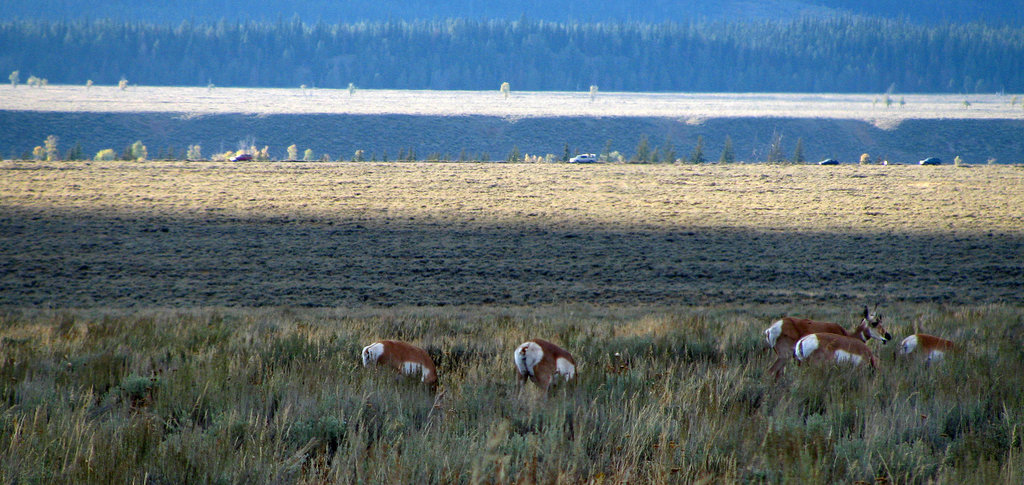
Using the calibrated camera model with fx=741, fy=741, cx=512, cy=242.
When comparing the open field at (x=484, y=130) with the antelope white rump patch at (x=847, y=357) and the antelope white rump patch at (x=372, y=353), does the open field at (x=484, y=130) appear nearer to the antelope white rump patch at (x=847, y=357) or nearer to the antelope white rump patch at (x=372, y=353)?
the antelope white rump patch at (x=372, y=353)

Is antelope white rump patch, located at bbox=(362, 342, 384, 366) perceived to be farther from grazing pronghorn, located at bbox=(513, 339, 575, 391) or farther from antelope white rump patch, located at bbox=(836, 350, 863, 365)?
antelope white rump patch, located at bbox=(836, 350, 863, 365)

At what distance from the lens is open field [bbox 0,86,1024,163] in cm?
12775

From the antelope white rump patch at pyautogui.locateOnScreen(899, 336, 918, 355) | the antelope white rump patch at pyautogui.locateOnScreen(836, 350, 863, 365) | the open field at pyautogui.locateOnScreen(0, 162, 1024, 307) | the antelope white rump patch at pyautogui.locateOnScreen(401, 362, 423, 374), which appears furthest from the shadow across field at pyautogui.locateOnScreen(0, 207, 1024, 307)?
the antelope white rump patch at pyautogui.locateOnScreen(401, 362, 423, 374)

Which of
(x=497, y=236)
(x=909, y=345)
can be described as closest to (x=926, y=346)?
(x=909, y=345)

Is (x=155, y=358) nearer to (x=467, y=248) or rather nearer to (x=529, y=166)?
(x=467, y=248)

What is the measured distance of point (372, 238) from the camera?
31.1 meters

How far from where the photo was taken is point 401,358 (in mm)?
6816

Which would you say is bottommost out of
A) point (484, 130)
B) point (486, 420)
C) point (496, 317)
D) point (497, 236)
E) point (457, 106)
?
point (496, 317)

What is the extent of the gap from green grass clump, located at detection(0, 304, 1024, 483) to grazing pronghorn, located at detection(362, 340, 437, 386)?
22cm

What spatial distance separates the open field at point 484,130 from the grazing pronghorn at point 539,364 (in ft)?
369

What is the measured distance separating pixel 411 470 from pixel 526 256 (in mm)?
23930

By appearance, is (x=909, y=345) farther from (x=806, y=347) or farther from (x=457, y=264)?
(x=457, y=264)

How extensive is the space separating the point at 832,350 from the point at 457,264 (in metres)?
19.6

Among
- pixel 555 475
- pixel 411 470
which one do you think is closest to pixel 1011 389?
pixel 555 475
